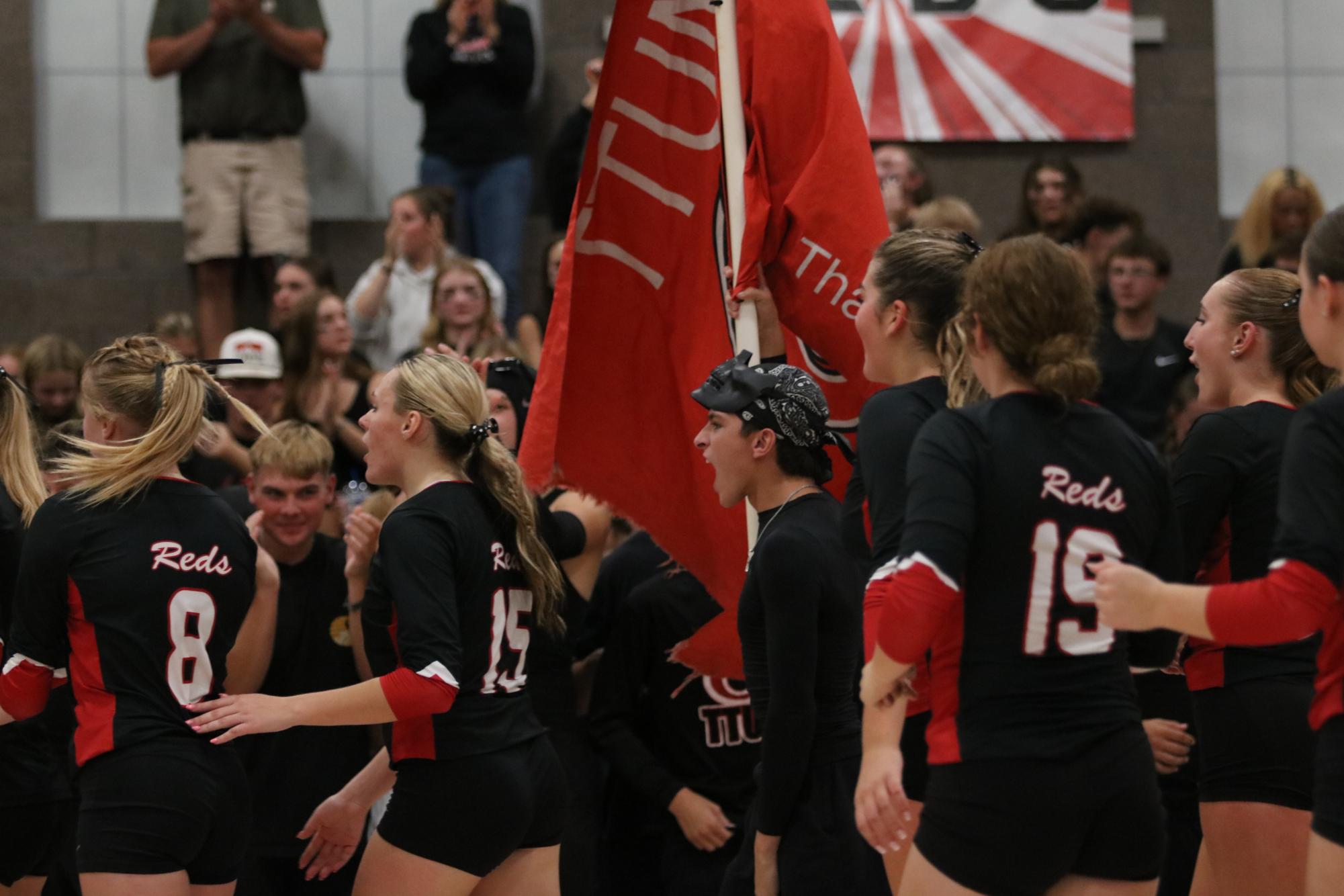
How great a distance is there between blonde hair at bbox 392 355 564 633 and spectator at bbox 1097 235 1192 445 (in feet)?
14.0

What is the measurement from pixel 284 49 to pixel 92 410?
505 centimetres

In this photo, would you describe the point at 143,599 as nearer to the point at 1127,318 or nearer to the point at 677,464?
the point at 677,464

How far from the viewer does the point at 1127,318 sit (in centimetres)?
767

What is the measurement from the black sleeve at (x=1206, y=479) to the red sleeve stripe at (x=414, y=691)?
5.45 ft

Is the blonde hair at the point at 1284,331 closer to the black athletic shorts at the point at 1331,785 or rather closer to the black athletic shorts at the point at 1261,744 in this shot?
the black athletic shorts at the point at 1261,744

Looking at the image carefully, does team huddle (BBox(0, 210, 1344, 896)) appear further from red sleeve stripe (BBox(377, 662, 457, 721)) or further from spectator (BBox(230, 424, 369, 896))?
spectator (BBox(230, 424, 369, 896))

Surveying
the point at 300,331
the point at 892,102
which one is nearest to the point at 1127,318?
the point at 892,102

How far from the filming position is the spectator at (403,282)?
7855 millimetres

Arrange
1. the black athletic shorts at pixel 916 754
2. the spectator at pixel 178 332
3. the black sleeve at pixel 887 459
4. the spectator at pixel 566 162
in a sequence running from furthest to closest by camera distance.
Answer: the spectator at pixel 566 162 < the spectator at pixel 178 332 < the black athletic shorts at pixel 916 754 < the black sleeve at pixel 887 459

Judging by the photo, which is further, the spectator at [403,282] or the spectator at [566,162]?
the spectator at [566,162]

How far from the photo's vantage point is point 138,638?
367 cm

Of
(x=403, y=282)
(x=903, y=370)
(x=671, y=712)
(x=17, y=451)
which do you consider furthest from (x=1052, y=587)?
(x=403, y=282)

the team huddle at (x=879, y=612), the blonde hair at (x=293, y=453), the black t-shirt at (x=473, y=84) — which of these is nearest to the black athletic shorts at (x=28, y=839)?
the team huddle at (x=879, y=612)

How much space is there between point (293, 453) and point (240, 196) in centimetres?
393
